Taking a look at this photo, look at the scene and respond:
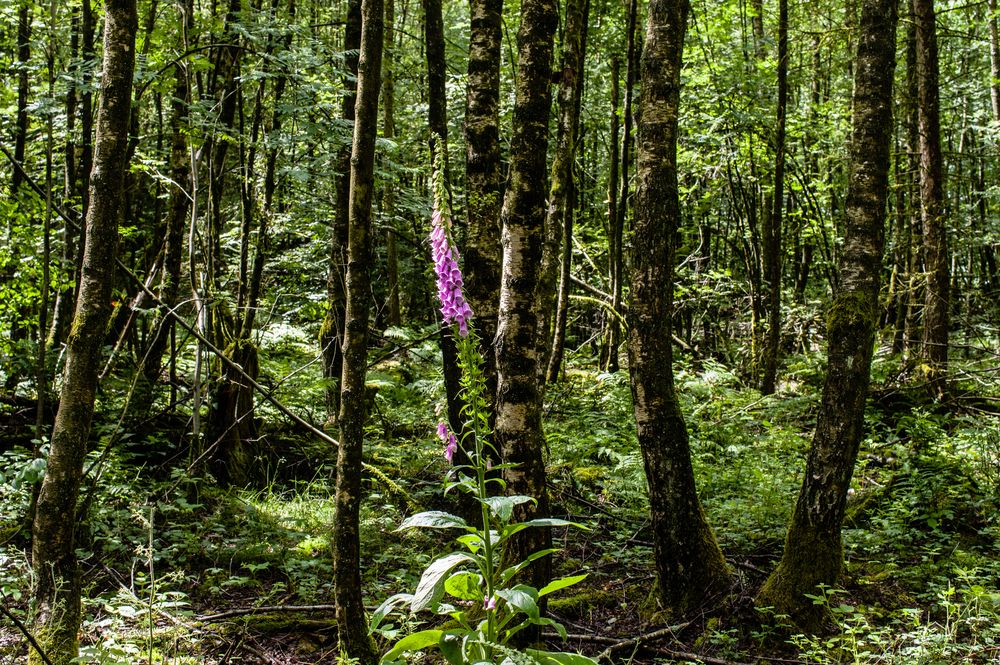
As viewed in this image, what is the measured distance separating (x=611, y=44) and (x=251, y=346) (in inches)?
338

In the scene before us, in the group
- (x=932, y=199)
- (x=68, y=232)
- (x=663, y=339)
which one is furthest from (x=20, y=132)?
(x=932, y=199)

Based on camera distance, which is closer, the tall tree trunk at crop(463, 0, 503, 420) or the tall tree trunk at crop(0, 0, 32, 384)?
the tall tree trunk at crop(463, 0, 503, 420)

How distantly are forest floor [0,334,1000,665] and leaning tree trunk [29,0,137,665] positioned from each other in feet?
0.82

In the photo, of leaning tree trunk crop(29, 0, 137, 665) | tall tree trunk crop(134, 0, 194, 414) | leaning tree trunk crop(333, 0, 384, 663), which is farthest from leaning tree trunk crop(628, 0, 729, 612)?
tall tree trunk crop(134, 0, 194, 414)

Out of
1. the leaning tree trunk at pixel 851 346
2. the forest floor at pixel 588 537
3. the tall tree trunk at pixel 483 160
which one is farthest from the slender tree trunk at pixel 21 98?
the leaning tree trunk at pixel 851 346

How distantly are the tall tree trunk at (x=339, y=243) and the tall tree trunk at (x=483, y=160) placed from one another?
2.40 m

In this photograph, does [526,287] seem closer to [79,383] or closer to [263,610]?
[79,383]

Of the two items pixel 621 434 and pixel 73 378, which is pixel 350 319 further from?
pixel 621 434

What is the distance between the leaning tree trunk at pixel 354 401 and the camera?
363 cm

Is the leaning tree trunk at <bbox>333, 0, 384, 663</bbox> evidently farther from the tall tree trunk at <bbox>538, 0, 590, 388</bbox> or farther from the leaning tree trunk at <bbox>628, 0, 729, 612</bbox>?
the tall tree trunk at <bbox>538, 0, 590, 388</bbox>

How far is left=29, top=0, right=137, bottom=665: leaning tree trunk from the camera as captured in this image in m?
3.27

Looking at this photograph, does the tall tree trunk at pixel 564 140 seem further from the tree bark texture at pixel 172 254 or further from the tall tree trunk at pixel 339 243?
the tree bark texture at pixel 172 254

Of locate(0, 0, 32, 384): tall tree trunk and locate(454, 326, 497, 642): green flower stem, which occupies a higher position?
locate(0, 0, 32, 384): tall tree trunk

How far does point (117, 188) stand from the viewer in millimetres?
3445
